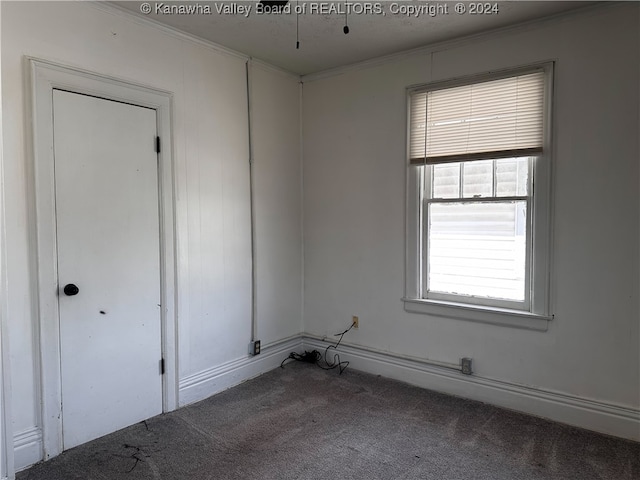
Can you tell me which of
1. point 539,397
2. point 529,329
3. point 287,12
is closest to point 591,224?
point 529,329

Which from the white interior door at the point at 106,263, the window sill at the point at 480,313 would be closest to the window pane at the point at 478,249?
the window sill at the point at 480,313

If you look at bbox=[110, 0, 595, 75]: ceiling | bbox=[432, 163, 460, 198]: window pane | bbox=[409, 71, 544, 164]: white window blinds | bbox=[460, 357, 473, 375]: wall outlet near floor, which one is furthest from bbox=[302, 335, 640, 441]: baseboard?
bbox=[110, 0, 595, 75]: ceiling

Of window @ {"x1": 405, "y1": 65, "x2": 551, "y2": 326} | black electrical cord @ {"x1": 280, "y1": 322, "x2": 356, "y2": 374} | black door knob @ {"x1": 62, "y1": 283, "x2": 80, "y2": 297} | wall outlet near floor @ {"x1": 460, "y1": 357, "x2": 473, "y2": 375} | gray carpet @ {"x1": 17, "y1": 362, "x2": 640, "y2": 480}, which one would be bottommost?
gray carpet @ {"x1": 17, "y1": 362, "x2": 640, "y2": 480}

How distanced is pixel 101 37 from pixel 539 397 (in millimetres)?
3691

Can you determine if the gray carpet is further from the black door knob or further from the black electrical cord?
the black door knob

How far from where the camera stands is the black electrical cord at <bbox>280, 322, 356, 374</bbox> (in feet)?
12.9

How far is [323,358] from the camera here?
4.05 metres

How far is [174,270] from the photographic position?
3.08 metres

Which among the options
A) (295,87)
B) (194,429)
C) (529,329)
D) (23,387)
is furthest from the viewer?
(295,87)

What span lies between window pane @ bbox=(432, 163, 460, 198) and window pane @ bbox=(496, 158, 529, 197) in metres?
0.30

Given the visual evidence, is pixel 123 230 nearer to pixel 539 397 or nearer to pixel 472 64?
pixel 472 64

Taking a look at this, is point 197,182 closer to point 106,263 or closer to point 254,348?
point 106,263

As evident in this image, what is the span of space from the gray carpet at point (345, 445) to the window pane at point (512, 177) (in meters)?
1.56

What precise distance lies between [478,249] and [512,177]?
0.57 m
